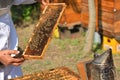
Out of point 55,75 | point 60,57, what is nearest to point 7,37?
point 55,75

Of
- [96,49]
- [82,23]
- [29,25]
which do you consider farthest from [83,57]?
[29,25]

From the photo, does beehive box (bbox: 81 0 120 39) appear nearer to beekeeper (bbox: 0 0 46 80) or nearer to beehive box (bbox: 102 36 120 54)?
beehive box (bbox: 102 36 120 54)

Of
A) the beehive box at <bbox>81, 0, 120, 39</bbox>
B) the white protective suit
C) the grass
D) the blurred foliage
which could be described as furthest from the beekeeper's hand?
the blurred foliage

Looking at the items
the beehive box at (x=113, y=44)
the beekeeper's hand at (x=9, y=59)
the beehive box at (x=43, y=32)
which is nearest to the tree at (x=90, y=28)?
the beehive box at (x=113, y=44)

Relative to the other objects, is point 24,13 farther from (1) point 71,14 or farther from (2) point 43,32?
(2) point 43,32

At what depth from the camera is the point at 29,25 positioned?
7391mm

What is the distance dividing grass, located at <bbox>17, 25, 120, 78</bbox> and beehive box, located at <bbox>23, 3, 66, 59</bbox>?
237 cm

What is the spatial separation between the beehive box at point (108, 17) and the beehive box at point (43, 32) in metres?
2.46

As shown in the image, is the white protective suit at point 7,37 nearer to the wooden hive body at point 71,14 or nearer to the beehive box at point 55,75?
the beehive box at point 55,75

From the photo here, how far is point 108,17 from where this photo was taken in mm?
5035

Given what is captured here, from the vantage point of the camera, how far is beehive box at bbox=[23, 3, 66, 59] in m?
1.98

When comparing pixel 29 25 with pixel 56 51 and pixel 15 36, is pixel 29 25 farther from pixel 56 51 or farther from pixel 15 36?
pixel 15 36

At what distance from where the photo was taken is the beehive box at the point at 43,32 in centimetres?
198

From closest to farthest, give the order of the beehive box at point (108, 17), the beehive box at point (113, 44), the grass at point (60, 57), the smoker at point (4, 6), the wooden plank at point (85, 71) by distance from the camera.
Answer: the wooden plank at point (85, 71) → the smoker at point (4, 6) → the beehive box at point (108, 17) → the grass at point (60, 57) → the beehive box at point (113, 44)
